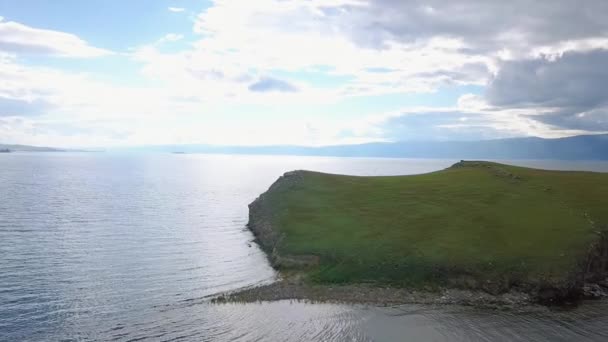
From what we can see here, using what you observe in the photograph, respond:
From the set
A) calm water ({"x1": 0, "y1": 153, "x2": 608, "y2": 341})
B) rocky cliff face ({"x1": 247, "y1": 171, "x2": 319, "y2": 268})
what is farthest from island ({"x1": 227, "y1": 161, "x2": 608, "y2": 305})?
calm water ({"x1": 0, "y1": 153, "x2": 608, "y2": 341})

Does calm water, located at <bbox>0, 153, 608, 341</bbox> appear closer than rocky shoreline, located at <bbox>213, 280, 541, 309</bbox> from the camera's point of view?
Yes

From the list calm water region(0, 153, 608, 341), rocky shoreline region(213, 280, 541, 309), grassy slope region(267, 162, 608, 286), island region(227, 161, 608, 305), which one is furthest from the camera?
grassy slope region(267, 162, 608, 286)

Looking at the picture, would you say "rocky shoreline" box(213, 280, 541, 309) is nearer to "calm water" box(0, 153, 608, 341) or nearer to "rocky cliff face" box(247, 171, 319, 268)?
"calm water" box(0, 153, 608, 341)

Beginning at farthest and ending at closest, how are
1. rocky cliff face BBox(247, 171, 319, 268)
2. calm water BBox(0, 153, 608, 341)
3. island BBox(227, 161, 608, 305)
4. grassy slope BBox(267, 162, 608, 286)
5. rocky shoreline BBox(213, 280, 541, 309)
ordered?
1. rocky cliff face BBox(247, 171, 319, 268)
2. grassy slope BBox(267, 162, 608, 286)
3. island BBox(227, 161, 608, 305)
4. rocky shoreline BBox(213, 280, 541, 309)
5. calm water BBox(0, 153, 608, 341)

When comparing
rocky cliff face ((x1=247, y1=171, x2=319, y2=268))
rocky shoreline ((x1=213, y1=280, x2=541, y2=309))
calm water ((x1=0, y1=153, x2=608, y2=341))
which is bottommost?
calm water ((x1=0, y1=153, x2=608, y2=341))

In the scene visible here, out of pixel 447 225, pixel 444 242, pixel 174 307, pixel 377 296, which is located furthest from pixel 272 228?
pixel 174 307

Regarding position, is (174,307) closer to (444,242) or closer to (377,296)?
(377,296)
